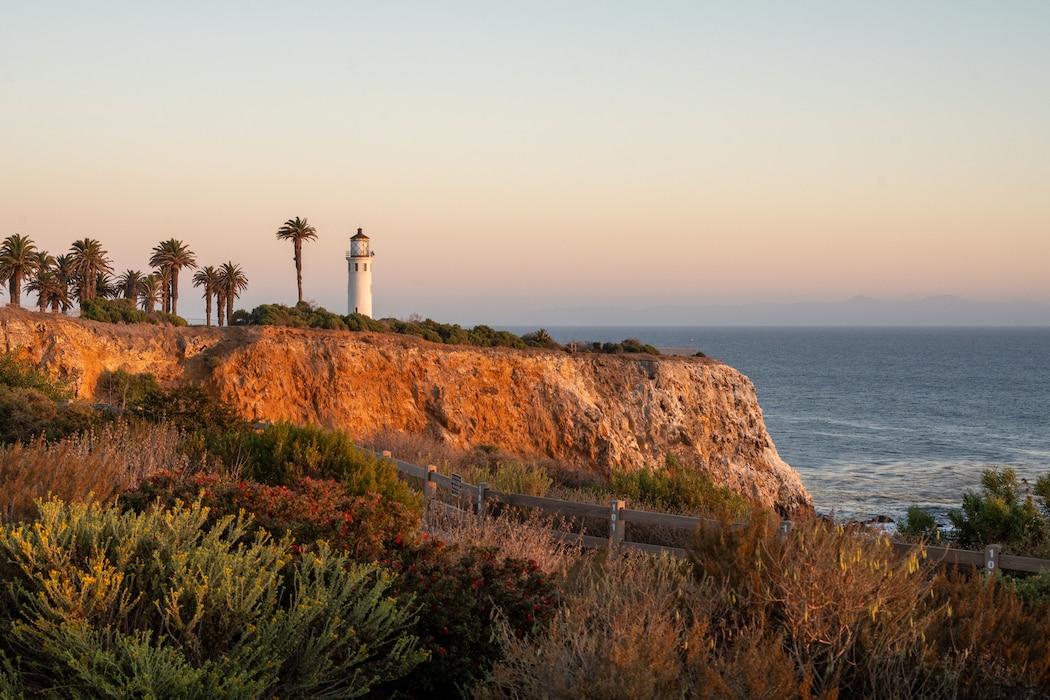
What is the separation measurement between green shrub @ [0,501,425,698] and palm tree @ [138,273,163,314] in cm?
6607

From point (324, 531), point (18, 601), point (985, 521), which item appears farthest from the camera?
point (985, 521)

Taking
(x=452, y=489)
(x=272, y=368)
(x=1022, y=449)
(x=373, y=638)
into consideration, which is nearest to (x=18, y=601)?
(x=373, y=638)

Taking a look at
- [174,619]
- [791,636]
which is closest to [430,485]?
[174,619]

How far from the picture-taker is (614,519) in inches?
415

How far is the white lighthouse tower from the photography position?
55281 mm

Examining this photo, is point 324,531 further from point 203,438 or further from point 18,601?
point 203,438

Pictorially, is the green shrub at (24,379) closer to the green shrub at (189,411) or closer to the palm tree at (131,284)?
the green shrub at (189,411)

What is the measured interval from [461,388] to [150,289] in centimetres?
3806

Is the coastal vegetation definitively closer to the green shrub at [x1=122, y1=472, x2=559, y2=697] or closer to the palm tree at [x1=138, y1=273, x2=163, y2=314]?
the green shrub at [x1=122, y1=472, x2=559, y2=697]

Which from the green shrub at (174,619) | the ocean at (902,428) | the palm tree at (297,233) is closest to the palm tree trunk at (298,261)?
the palm tree at (297,233)

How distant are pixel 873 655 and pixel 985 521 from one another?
38.7 ft

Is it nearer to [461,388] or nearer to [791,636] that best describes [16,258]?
[461,388]

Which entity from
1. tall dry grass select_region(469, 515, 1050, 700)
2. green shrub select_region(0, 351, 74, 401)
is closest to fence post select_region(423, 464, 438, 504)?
tall dry grass select_region(469, 515, 1050, 700)

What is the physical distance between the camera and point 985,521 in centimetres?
1512
